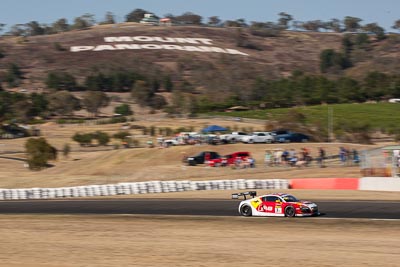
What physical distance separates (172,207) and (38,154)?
30856 millimetres

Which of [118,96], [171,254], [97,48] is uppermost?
[97,48]

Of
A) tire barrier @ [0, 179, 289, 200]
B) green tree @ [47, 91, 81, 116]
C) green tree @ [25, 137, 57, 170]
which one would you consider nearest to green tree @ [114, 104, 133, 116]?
green tree @ [47, 91, 81, 116]

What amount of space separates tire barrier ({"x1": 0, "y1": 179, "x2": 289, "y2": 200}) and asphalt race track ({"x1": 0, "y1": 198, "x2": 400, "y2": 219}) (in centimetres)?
191

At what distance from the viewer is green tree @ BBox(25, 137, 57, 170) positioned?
59.8 metres

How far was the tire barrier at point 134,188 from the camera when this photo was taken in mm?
40500

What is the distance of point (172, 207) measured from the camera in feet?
107

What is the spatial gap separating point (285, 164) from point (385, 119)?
45.8m

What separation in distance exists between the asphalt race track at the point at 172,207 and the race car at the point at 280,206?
3.34 feet

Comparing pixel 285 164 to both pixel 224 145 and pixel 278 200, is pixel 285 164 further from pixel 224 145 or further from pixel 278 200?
pixel 278 200

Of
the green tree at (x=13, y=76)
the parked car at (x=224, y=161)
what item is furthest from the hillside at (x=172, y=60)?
the parked car at (x=224, y=161)

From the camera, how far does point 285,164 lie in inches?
1917

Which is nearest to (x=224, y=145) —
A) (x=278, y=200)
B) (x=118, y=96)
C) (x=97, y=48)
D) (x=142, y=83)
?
(x=278, y=200)

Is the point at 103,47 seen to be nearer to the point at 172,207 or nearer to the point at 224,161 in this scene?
the point at 224,161

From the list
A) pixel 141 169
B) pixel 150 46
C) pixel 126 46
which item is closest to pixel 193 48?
pixel 150 46
